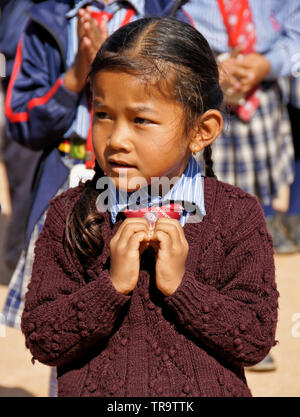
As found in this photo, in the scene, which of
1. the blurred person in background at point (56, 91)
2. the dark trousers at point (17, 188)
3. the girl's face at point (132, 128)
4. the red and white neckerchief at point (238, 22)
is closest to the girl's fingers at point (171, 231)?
the girl's face at point (132, 128)

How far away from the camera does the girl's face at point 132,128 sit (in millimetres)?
1562

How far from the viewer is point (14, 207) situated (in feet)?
14.9

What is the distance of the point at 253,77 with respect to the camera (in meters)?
3.71

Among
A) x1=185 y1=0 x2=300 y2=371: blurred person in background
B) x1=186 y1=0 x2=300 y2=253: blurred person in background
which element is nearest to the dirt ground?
x1=185 y1=0 x2=300 y2=371: blurred person in background

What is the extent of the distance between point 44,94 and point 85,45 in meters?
0.33

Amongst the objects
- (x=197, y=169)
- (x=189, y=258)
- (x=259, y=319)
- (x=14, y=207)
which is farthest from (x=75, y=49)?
(x=14, y=207)

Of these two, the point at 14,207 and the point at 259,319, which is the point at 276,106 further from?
the point at 259,319

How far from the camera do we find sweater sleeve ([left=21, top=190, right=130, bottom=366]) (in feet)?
5.14

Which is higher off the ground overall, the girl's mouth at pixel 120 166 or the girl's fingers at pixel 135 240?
the girl's mouth at pixel 120 166

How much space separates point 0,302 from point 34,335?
2.90m

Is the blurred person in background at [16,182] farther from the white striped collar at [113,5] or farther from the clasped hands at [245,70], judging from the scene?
the white striped collar at [113,5]

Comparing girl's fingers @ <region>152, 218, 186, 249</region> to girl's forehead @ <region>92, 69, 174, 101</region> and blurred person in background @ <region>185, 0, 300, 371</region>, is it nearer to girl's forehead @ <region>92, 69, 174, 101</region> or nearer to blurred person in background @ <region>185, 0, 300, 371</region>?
girl's forehead @ <region>92, 69, 174, 101</region>

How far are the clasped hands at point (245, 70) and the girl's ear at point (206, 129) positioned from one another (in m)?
1.80

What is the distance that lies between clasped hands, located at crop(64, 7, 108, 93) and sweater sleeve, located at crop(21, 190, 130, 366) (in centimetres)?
87
